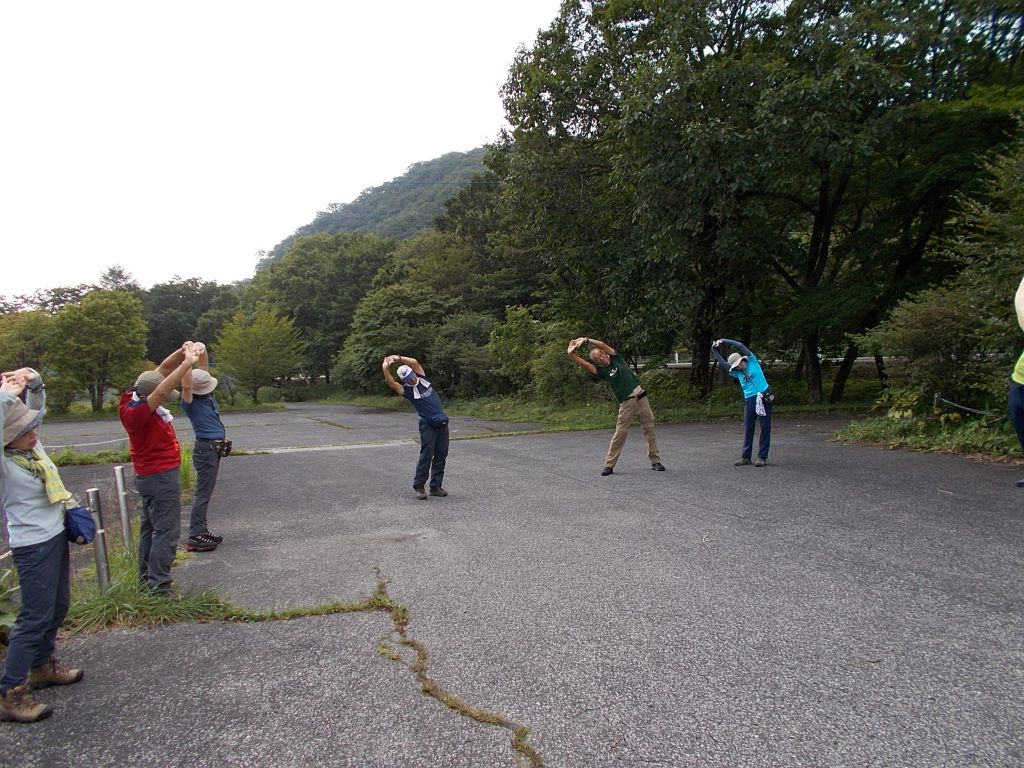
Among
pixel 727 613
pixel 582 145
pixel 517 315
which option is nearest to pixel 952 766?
pixel 727 613

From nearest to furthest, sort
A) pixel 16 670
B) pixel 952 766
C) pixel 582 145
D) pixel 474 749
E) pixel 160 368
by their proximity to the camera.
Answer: pixel 952 766, pixel 474 749, pixel 16 670, pixel 160 368, pixel 582 145

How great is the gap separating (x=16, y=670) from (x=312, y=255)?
64966 mm

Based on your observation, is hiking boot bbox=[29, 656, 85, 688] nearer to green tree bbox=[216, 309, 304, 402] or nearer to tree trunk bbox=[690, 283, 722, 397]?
tree trunk bbox=[690, 283, 722, 397]

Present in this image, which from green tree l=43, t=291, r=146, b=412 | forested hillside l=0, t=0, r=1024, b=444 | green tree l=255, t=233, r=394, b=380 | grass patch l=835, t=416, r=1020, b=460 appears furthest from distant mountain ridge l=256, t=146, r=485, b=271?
grass patch l=835, t=416, r=1020, b=460

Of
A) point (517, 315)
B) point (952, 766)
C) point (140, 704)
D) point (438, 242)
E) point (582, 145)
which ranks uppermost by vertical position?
point (438, 242)

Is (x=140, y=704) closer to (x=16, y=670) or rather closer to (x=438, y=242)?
(x=16, y=670)

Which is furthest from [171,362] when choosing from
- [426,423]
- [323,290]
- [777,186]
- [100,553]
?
[323,290]

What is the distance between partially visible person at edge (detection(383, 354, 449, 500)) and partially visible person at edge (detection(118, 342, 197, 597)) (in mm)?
3162

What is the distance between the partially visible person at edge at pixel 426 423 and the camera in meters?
7.47

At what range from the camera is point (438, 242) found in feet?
156

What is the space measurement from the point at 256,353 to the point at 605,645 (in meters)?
39.6

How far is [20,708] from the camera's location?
2.91 m

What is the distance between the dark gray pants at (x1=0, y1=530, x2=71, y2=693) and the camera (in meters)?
2.95

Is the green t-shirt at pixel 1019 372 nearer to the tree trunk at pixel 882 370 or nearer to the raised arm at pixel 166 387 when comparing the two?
the tree trunk at pixel 882 370
